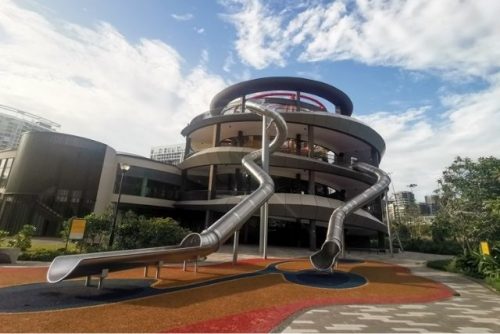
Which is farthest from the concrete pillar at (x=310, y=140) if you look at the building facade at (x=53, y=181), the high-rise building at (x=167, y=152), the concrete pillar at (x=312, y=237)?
the high-rise building at (x=167, y=152)

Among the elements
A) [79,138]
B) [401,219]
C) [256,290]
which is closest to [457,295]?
[256,290]

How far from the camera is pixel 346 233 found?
40344 mm

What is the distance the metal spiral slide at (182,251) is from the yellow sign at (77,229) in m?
7.27

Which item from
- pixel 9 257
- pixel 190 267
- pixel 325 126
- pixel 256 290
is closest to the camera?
pixel 256 290

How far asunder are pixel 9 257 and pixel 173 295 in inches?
459

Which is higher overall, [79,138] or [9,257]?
[79,138]

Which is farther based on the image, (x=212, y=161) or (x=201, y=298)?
(x=212, y=161)

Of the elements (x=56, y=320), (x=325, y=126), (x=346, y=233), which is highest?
(x=325, y=126)

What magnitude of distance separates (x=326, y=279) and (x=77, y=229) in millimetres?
15069

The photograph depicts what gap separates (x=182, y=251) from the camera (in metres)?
→ 12.8

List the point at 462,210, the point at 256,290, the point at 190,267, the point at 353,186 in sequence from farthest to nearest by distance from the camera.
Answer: the point at 353,186
the point at 462,210
the point at 190,267
the point at 256,290

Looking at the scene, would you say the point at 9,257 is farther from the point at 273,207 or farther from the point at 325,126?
the point at 325,126

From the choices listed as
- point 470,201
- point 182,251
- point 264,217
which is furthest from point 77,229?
point 470,201

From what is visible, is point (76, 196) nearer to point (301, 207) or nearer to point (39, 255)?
point (39, 255)
